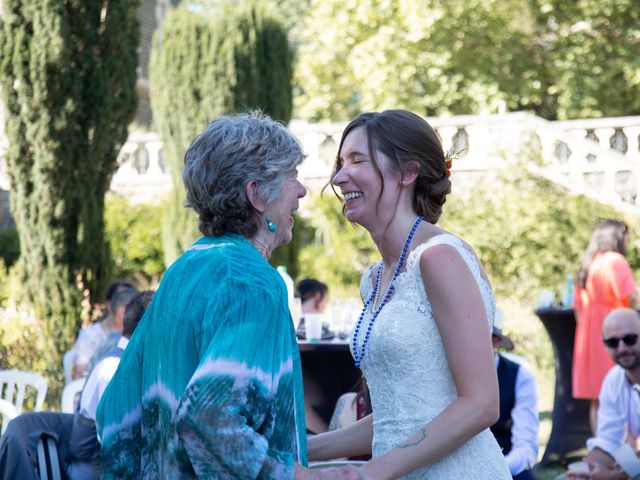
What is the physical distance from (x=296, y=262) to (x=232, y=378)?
12.2 metres

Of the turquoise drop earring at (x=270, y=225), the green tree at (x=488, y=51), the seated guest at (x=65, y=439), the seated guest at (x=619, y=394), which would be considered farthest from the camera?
the green tree at (x=488, y=51)

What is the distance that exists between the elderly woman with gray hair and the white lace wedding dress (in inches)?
10.9

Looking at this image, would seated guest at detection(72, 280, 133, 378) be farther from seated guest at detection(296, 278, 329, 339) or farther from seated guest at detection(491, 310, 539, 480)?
seated guest at detection(491, 310, 539, 480)

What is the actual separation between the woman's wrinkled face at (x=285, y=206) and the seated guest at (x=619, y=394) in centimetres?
350

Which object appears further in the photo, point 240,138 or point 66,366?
point 66,366

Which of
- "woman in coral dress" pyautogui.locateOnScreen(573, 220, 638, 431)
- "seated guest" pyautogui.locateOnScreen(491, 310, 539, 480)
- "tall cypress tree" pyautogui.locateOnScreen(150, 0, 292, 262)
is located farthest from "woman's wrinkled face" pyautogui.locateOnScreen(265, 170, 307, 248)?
"tall cypress tree" pyautogui.locateOnScreen(150, 0, 292, 262)

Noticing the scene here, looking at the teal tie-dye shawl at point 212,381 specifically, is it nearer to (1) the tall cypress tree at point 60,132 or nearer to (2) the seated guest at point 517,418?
(2) the seated guest at point 517,418

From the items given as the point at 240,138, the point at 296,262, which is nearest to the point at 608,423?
the point at 240,138

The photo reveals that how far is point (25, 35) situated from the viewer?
9562 mm

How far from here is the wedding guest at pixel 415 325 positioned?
2.38 meters

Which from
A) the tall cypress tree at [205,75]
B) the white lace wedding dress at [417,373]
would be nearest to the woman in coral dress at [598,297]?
the tall cypress tree at [205,75]

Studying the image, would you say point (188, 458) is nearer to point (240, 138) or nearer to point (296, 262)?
point (240, 138)

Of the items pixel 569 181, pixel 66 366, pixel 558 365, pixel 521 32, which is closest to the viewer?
pixel 66 366

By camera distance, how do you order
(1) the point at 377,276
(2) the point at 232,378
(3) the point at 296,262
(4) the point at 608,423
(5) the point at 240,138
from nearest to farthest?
(2) the point at 232,378 < (5) the point at 240,138 < (1) the point at 377,276 < (4) the point at 608,423 < (3) the point at 296,262
